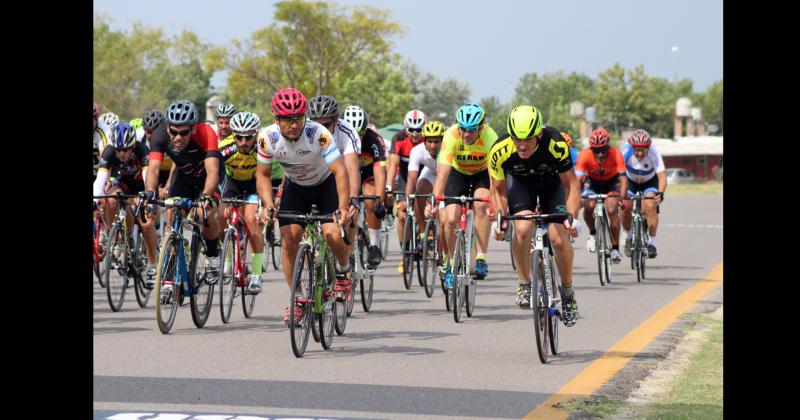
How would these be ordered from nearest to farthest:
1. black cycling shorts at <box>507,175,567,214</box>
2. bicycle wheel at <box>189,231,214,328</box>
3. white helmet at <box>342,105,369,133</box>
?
black cycling shorts at <box>507,175,567,214</box>, bicycle wheel at <box>189,231,214,328</box>, white helmet at <box>342,105,369,133</box>

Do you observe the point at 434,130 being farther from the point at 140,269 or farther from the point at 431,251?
the point at 140,269

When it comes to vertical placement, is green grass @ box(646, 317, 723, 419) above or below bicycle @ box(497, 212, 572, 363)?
below

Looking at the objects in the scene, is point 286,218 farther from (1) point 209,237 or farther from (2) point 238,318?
(2) point 238,318

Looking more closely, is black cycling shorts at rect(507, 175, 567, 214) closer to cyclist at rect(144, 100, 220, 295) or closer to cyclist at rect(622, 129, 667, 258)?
cyclist at rect(144, 100, 220, 295)

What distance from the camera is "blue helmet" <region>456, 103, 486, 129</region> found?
1220 centimetres

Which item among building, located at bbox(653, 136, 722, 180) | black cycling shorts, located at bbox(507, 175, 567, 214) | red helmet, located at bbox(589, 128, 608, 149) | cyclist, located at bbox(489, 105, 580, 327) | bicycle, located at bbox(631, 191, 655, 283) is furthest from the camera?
building, located at bbox(653, 136, 722, 180)

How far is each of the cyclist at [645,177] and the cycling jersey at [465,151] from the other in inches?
183

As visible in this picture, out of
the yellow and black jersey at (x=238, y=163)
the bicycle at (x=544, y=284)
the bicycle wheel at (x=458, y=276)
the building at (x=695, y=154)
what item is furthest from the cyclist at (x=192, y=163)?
the building at (x=695, y=154)

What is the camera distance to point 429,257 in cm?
1430

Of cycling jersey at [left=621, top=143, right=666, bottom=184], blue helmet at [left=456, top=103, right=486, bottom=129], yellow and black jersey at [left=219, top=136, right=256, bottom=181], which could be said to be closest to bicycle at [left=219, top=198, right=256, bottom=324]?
yellow and black jersey at [left=219, top=136, right=256, bottom=181]

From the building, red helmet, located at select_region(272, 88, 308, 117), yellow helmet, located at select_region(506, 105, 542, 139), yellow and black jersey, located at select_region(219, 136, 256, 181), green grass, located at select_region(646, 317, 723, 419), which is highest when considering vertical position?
the building

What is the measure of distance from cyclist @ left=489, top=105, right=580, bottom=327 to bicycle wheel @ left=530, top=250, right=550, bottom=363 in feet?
1.22

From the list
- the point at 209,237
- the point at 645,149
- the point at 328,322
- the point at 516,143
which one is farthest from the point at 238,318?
the point at 645,149
